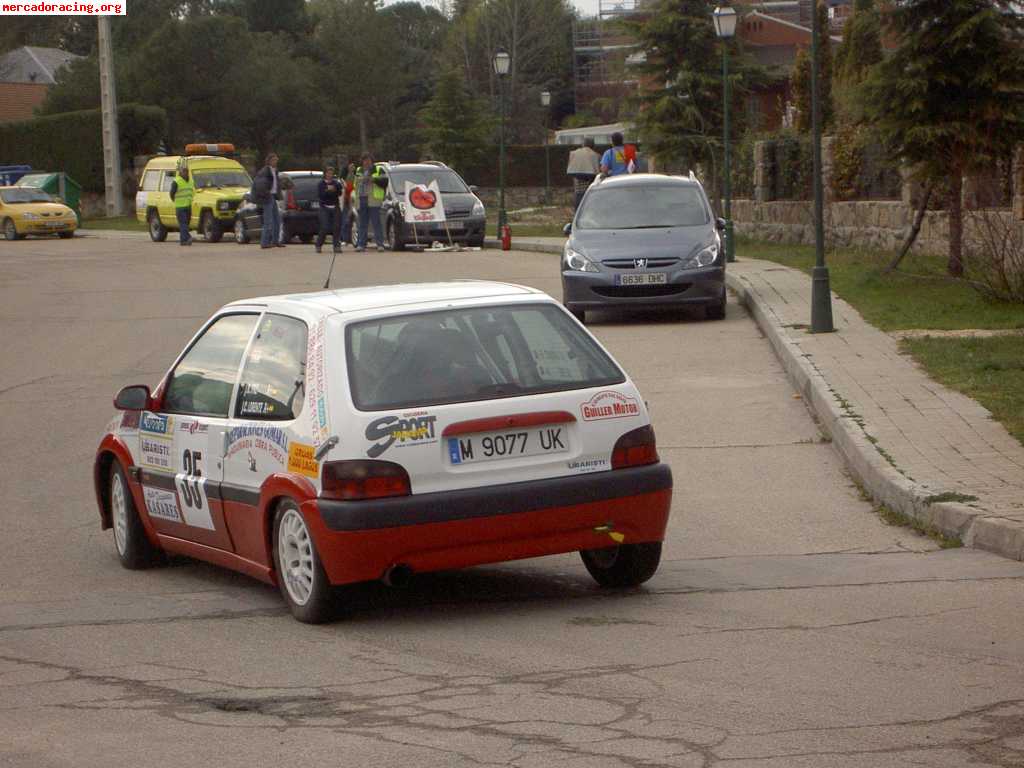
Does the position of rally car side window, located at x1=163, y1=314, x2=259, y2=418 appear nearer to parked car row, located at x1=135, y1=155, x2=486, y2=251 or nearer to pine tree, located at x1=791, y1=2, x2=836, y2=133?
pine tree, located at x1=791, y1=2, x2=836, y2=133

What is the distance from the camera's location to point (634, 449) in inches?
285

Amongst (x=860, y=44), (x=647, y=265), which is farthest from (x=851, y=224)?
Result: (x=647, y=265)

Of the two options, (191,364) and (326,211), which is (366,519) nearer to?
(191,364)

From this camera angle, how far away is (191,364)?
8.23m

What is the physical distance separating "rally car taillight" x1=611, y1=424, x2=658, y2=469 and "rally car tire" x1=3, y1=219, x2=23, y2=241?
41153 millimetres

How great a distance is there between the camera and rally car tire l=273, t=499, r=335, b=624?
Answer: 688 centimetres

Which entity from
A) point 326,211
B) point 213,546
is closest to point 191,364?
point 213,546

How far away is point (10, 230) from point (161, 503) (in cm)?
3991

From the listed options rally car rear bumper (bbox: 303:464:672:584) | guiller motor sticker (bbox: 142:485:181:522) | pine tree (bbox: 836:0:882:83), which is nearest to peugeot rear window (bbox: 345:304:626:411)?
rally car rear bumper (bbox: 303:464:672:584)

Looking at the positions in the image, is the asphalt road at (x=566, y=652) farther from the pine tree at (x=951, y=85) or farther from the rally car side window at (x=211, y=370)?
the pine tree at (x=951, y=85)

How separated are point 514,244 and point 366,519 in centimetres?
2803

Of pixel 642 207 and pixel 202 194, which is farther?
pixel 202 194

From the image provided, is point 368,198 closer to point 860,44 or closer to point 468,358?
point 860,44

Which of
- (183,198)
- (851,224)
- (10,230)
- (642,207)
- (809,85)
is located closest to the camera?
(642,207)
